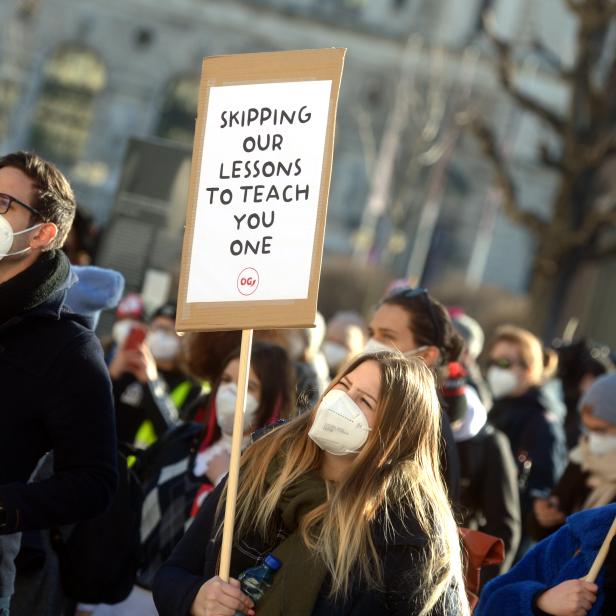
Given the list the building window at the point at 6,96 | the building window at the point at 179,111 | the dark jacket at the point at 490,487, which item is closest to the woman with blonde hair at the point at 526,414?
the dark jacket at the point at 490,487

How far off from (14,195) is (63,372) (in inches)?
20.9

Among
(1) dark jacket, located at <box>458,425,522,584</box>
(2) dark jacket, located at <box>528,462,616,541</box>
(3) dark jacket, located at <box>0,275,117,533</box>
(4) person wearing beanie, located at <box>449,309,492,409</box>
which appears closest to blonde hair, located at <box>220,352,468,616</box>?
(3) dark jacket, located at <box>0,275,117,533</box>

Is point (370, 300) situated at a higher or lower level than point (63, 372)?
lower

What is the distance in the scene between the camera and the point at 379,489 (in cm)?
435

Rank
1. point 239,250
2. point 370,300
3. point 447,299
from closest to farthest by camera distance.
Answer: point 239,250
point 370,300
point 447,299

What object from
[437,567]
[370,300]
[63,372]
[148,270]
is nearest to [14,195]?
[63,372]

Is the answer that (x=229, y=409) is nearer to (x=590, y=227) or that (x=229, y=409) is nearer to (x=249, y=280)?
(x=249, y=280)

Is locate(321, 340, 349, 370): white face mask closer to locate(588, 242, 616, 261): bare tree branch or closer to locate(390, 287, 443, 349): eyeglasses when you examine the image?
locate(390, 287, 443, 349): eyeglasses

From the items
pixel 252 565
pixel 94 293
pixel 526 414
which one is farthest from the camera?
pixel 526 414

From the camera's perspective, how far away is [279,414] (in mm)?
6215

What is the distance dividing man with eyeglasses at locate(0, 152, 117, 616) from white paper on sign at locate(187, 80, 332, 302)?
Result: 403 millimetres

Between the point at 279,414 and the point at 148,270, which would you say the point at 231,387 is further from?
the point at 148,270

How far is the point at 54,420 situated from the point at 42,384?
0.35 feet

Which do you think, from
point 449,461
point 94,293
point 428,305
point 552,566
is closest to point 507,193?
point 428,305
